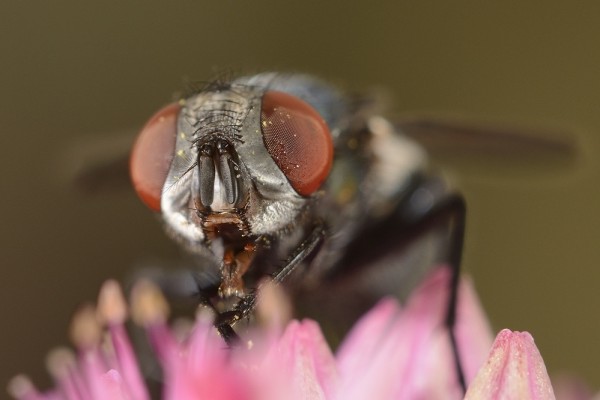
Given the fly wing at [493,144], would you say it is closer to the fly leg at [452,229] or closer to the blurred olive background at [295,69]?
the fly leg at [452,229]

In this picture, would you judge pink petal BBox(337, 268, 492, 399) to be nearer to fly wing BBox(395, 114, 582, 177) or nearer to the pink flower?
the pink flower

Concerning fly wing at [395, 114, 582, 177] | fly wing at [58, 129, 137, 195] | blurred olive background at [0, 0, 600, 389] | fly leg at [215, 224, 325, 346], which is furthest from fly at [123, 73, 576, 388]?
blurred olive background at [0, 0, 600, 389]

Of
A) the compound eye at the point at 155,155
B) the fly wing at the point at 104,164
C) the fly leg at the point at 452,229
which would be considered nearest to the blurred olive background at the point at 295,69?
the fly wing at the point at 104,164

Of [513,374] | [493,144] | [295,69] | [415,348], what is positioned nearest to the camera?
[513,374]

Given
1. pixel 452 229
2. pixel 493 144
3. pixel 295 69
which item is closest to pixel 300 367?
pixel 452 229

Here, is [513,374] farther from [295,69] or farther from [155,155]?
[295,69]

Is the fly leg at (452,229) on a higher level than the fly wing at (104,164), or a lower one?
lower

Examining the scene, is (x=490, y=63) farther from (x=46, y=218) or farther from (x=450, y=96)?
(x=46, y=218)

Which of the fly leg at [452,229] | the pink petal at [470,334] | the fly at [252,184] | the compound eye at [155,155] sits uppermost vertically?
the compound eye at [155,155]
